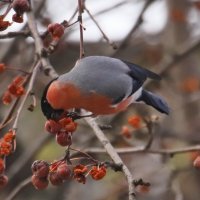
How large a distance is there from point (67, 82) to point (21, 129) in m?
3.18

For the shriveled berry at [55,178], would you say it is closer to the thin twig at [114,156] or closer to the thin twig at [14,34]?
the thin twig at [114,156]

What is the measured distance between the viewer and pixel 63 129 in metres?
1.69

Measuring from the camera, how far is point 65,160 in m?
1.64

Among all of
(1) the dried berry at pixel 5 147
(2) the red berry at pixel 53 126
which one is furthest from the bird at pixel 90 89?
(1) the dried berry at pixel 5 147

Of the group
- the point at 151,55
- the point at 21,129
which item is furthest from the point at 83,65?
the point at 21,129

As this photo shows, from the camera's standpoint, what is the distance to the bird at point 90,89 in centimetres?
177

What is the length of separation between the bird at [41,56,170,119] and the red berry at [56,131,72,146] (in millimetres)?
84

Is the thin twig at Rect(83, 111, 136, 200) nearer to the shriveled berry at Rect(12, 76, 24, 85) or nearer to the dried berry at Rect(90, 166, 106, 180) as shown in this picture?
the dried berry at Rect(90, 166, 106, 180)

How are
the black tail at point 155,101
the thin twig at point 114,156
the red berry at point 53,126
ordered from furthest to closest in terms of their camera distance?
1. the black tail at point 155,101
2. the red berry at point 53,126
3. the thin twig at point 114,156

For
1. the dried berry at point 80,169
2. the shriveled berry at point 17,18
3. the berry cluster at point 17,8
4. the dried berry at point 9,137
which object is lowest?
the dried berry at point 80,169

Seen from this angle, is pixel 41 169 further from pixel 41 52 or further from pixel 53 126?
pixel 41 52

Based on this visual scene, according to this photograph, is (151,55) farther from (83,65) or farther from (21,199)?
(83,65)

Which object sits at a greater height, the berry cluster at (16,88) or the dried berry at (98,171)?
the berry cluster at (16,88)

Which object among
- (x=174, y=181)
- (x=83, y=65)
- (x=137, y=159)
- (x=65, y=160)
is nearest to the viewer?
(x=65, y=160)
